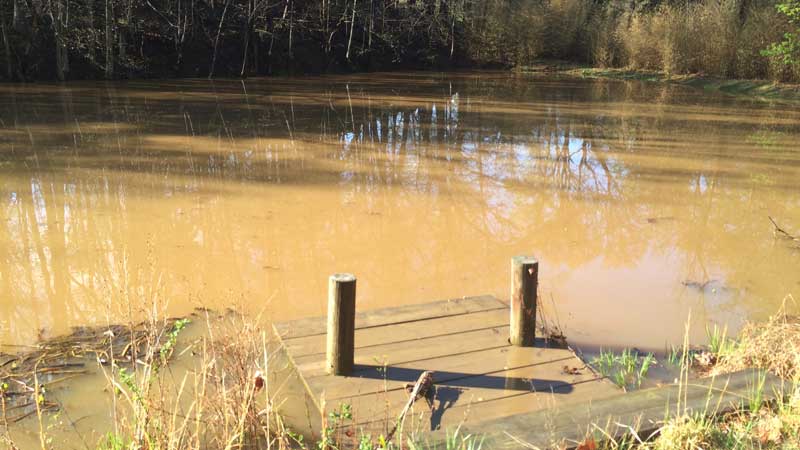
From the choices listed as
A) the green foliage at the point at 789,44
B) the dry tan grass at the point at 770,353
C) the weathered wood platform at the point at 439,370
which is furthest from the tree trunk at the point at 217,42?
the dry tan grass at the point at 770,353

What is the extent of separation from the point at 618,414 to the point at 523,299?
1.06 meters

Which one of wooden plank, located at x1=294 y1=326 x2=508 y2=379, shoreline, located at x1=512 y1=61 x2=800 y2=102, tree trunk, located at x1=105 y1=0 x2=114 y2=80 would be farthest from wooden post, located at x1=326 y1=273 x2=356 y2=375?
shoreline, located at x1=512 y1=61 x2=800 y2=102

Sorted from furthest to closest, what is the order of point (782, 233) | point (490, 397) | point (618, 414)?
point (782, 233)
point (490, 397)
point (618, 414)

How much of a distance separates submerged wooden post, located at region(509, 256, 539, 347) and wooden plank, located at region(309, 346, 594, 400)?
0.07 metres

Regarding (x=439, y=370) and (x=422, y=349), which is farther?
(x=422, y=349)

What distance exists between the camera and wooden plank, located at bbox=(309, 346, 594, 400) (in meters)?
3.37

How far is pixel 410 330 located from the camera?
401 centimetres

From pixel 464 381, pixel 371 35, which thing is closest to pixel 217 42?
pixel 371 35

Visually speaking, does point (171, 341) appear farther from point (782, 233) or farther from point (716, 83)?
point (716, 83)

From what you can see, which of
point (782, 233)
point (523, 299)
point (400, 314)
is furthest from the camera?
point (782, 233)

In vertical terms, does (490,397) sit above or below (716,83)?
below

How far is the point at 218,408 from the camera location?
106 inches

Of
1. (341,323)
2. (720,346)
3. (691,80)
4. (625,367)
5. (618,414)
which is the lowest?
(625,367)

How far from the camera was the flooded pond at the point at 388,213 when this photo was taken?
15.8 feet
